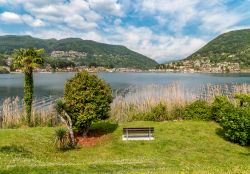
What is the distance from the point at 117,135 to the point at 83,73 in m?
4.60

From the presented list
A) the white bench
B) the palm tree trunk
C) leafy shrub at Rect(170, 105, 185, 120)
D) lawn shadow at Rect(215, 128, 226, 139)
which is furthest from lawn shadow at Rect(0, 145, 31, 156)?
leafy shrub at Rect(170, 105, 185, 120)

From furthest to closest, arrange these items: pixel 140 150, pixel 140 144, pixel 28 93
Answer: pixel 28 93
pixel 140 144
pixel 140 150

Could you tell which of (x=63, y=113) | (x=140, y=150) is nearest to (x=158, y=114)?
(x=140, y=150)

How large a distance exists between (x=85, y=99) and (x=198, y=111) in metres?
10.3

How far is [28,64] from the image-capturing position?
26078 mm

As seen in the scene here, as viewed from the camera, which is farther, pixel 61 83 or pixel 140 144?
pixel 61 83

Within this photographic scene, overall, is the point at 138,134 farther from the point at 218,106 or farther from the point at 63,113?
the point at 218,106

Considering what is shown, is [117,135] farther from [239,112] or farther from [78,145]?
[239,112]

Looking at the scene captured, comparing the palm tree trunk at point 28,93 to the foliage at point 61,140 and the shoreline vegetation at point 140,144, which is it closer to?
the shoreline vegetation at point 140,144

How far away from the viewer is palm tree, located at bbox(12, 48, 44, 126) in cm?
2556

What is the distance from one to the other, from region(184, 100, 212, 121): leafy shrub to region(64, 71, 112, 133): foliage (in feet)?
27.0

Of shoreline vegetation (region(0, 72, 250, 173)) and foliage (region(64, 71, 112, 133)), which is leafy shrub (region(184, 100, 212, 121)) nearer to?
shoreline vegetation (region(0, 72, 250, 173))

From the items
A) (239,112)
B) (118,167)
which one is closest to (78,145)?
(118,167)

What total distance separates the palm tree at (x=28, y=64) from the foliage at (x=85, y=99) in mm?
6948
